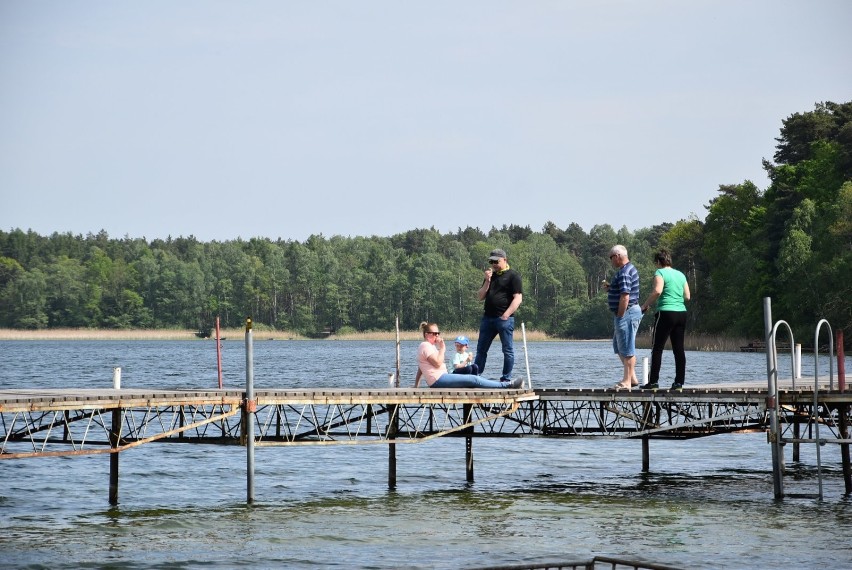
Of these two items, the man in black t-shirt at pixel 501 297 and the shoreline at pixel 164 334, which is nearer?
the man in black t-shirt at pixel 501 297

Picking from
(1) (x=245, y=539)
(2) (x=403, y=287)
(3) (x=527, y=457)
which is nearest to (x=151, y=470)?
(3) (x=527, y=457)

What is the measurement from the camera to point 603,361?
298 ft

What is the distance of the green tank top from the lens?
21.0 metres

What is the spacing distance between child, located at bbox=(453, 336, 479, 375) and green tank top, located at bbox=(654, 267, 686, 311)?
11.7 ft

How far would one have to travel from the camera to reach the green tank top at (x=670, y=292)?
827 inches

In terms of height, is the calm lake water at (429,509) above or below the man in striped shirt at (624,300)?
below

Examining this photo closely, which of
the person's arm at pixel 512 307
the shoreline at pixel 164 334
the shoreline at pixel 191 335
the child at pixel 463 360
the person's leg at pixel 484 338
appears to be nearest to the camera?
the person's arm at pixel 512 307

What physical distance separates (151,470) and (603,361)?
6287cm

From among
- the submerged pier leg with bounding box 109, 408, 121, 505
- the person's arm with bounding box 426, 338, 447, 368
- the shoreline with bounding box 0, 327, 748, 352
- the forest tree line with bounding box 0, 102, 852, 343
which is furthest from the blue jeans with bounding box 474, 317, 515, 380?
the shoreline with bounding box 0, 327, 748, 352

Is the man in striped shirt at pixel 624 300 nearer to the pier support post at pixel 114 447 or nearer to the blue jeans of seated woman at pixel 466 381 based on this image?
the blue jeans of seated woman at pixel 466 381

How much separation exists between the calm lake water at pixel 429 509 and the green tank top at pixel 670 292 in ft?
11.3

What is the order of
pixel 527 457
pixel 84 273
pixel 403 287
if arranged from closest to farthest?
1. pixel 527 457
2. pixel 403 287
3. pixel 84 273

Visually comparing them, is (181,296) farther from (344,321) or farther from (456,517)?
(456,517)

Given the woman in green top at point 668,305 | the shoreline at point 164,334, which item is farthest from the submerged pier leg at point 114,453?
the shoreline at point 164,334
